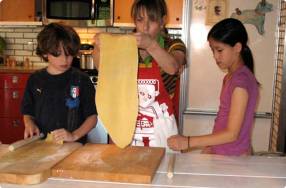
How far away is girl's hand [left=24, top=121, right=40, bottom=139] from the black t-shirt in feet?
0.23

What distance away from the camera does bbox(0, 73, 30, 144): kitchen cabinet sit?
300 cm

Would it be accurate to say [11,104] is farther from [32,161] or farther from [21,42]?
[32,161]

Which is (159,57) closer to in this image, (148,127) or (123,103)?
(123,103)

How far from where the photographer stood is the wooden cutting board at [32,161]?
0.82 meters

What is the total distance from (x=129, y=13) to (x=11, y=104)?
119 centimetres

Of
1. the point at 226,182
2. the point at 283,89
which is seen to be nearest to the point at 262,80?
the point at 283,89

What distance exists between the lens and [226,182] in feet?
2.79

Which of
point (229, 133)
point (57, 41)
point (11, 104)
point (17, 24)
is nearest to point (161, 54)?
point (229, 133)

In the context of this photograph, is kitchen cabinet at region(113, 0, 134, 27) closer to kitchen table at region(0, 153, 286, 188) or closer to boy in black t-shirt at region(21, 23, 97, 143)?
boy in black t-shirt at region(21, 23, 97, 143)

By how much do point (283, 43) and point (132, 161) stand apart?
5.97 feet

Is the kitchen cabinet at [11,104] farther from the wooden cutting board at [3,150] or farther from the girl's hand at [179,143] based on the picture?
the girl's hand at [179,143]

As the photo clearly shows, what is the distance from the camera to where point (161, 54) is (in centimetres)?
113

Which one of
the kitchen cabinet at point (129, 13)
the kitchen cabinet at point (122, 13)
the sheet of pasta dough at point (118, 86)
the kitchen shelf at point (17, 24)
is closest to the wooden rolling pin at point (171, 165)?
the sheet of pasta dough at point (118, 86)

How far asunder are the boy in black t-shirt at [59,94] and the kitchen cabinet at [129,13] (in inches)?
64.6
